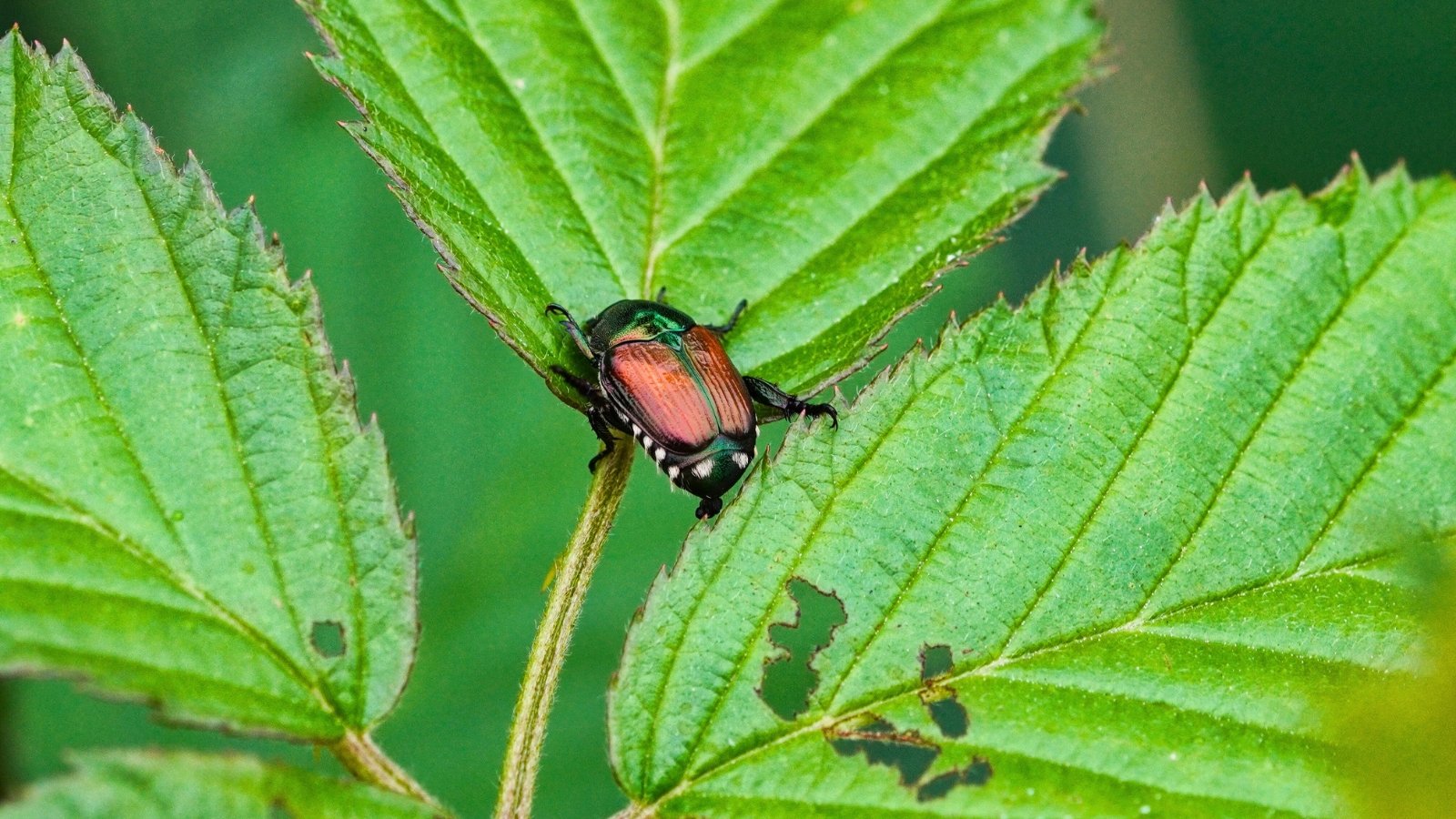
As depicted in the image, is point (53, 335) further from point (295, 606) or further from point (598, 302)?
point (598, 302)

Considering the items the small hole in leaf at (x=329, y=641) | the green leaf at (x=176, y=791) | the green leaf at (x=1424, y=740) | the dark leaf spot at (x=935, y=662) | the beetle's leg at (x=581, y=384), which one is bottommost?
the green leaf at (x=176, y=791)

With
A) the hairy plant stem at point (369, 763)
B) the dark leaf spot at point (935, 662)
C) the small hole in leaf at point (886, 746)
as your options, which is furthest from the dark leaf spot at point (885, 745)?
the hairy plant stem at point (369, 763)

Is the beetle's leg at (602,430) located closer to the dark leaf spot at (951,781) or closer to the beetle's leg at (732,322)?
the beetle's leg at (732,322)

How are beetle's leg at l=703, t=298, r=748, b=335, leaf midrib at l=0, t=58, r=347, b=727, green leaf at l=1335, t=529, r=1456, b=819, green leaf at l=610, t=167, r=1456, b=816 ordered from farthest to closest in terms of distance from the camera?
beetle's leg at l=703, t=298, r=748, b=335, green leaf at l=610, t=167, r=1456, b=816, leaf midrib at l=0, t=58, r=347, b=727, green leaf at l=1335, t=529, r=1456, b=819

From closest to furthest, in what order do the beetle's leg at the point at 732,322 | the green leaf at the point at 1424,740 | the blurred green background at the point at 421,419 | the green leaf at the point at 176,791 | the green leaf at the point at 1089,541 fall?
the green leaf at the point at 1424,740, the green leaf at the point at 176,791, the green leaf at the point at 1089,541, the beetle's leg at the point at 732,322, the blurred green background at the point at 421,419

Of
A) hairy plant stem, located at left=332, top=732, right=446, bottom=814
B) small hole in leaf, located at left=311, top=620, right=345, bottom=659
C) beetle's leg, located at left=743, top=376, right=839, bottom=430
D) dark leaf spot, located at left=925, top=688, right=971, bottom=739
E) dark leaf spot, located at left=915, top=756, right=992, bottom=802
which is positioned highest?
beetle's leg, located at left=743, top=376, right=839, bottom=430

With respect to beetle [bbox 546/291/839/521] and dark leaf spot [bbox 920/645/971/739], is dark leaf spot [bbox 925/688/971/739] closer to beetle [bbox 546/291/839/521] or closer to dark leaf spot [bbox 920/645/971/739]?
dark leaf spot [bbox 920/645/971/739]

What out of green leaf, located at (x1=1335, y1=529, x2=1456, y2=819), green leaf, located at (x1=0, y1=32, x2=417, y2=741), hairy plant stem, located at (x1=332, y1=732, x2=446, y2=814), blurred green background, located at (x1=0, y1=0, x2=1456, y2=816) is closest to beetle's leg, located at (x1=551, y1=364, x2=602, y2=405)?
green leaf, located at (x1=0, y1=32, x2=417, y2=741)
